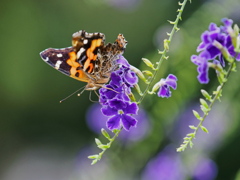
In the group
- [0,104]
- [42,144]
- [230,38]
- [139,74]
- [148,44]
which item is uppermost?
[230,38]

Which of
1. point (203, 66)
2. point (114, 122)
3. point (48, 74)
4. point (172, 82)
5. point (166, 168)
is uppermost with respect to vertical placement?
point (203, 66)

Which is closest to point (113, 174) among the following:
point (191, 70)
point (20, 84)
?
point (191, 70)

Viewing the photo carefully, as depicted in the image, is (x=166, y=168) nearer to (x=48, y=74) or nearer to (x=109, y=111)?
(x=109, y=111)

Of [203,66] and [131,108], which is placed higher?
[203,66]

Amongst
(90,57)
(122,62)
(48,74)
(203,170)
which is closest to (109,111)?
(122,62)

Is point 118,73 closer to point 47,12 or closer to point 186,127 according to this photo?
point 186,127

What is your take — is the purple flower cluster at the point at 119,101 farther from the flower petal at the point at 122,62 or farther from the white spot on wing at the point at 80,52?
the white spot on wing at the point at 80,52
